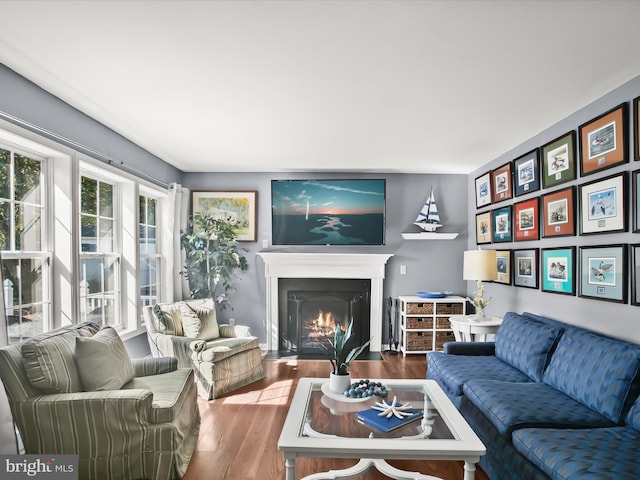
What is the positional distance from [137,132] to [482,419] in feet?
11.8

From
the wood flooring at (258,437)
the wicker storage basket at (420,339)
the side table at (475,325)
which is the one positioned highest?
the side table at (475,325)

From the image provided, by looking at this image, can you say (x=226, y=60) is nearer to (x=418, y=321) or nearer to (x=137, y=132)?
(x=137, y=132)

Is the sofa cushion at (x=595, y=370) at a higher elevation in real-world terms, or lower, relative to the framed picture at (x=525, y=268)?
lower

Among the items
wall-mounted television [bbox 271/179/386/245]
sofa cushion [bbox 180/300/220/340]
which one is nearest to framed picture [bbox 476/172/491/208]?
wall-mounted television [bbox 271/179/386/245]

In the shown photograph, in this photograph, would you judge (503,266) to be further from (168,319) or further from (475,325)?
(168,319)

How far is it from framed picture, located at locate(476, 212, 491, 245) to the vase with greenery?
290 centimetres

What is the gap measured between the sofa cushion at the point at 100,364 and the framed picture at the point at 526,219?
353 cm

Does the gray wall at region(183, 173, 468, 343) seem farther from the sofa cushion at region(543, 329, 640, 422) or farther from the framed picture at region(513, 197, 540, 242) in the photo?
the sofa cushion at region(543, 329, 640, 422)

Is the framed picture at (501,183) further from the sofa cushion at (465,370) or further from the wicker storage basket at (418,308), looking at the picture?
the sofa cushion at (465,370)

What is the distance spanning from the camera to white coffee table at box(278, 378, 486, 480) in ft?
6.23

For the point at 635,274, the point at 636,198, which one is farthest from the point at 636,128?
the point at 635,274

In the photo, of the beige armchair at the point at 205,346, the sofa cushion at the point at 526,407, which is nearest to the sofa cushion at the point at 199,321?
the beige armchair at the point at 205,346

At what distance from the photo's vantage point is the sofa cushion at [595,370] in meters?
2.26

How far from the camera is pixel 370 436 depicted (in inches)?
79.7
